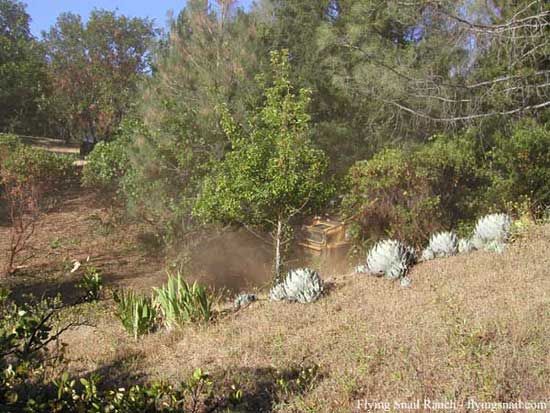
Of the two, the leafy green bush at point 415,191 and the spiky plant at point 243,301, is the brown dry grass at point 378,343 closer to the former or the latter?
the spiky plant at point 243,301

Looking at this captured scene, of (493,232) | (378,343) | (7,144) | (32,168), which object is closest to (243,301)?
(378,343)

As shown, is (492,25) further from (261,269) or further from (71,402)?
(71,402)

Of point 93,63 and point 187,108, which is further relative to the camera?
point 93,63

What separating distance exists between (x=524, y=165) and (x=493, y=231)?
229 centimetres

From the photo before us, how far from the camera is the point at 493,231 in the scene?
722cm

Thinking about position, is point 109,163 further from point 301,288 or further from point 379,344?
point 379,344

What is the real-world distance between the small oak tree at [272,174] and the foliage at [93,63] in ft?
43.0

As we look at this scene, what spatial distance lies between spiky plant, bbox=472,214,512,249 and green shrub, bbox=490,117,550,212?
194cm

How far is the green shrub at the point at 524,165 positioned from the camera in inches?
343

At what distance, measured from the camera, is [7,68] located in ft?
70.1

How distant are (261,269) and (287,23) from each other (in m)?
5.57

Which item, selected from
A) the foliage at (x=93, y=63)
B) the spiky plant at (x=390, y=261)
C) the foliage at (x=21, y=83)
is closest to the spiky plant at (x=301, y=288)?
the spiky plant at (x=390, y=261)

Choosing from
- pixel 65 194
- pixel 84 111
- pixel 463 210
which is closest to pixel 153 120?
pixel 463 210

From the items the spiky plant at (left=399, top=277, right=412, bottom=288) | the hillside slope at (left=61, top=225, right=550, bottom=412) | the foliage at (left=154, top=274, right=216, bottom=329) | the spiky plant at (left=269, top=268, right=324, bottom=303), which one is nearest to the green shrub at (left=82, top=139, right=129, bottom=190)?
the hillside slope at (left=61, top=225, right=550, bottom=412)
